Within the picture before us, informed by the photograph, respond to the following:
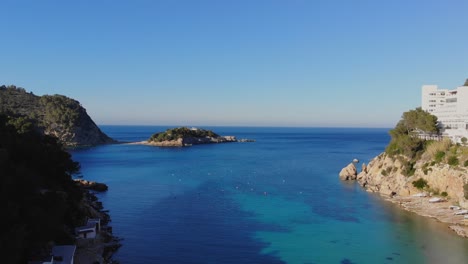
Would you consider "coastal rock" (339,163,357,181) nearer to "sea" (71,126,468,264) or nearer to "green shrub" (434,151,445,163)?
"sea" (71,126,468,264)

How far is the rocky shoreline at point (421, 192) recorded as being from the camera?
118ft

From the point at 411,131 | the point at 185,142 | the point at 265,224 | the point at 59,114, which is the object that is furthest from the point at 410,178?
the point at 59,114

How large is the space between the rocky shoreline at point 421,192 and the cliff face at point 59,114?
97.1m

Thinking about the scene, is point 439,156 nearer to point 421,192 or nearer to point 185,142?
point 421,192

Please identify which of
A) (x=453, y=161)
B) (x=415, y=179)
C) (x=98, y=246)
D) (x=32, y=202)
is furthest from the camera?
(x=415, y=179)

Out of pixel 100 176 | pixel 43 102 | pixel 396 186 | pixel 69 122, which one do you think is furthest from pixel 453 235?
pixel 43 102

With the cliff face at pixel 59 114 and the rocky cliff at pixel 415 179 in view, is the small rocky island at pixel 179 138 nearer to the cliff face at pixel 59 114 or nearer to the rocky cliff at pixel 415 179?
the cliff face at pixel 59 114

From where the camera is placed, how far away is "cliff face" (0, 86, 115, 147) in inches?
4744

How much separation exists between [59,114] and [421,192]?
370 ft

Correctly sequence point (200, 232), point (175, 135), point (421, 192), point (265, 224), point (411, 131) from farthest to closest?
point (175, 135)
point (411, 131)
point (421, 192)
point (265, 224)
point (200, 232)

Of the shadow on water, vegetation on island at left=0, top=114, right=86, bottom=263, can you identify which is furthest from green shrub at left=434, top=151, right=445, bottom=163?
vegetation on island at left=0, top=114, right=86, bottom=263

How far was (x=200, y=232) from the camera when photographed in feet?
104

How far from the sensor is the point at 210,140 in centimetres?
15600

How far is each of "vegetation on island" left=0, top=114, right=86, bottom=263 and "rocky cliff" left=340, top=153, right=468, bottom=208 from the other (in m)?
37.3
